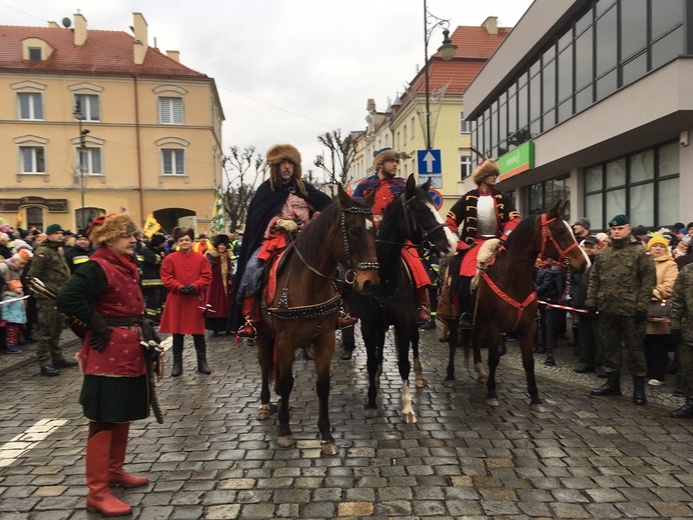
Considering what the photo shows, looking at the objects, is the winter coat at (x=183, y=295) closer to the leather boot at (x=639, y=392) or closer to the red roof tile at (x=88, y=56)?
the leather boot at (x=639, y=392)

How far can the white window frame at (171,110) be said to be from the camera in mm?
36062

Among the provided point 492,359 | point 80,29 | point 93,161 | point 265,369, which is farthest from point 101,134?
point 492,359

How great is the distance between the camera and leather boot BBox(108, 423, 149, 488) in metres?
3.96

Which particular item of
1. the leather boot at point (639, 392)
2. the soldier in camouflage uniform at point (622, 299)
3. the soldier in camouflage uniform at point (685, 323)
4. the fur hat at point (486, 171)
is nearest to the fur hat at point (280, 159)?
the fur hat at point (486, 171)

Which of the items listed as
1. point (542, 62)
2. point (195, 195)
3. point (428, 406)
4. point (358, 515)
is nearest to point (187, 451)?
point (358, 515)

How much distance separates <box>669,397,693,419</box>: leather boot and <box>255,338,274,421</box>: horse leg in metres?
4.29

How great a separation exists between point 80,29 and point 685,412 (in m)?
43.7

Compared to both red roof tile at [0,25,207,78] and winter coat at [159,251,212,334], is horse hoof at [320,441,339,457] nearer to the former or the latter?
winter coat at [159,251,212,334]

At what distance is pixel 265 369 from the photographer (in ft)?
18.9

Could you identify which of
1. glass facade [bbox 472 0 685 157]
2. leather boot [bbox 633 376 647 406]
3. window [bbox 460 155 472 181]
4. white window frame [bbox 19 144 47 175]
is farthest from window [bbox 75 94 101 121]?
leather boot [bbox 633 376 647 406]

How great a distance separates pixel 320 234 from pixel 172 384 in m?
3.80

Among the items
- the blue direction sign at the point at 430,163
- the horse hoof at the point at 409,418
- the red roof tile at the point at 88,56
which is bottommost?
the horse hoof at the point at 409,418

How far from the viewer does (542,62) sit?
19031 mm

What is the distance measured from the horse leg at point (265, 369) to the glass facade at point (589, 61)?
425 inches
